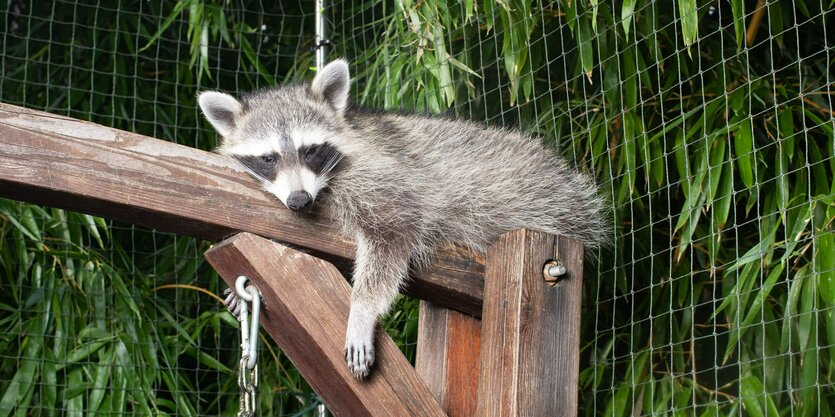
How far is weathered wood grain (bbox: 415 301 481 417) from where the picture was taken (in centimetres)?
249

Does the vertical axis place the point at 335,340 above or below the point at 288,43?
below

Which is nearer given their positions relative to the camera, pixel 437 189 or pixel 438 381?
pixel 438 381

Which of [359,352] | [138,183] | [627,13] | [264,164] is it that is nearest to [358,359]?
[359,352]

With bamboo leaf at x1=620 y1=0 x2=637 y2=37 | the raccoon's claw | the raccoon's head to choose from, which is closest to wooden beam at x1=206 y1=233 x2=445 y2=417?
the raccoon's claw

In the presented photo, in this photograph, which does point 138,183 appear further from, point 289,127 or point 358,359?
point 289,127

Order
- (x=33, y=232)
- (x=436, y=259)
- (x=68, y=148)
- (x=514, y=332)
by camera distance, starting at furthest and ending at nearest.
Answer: (x=33, y=232) < (x=436, y=259) < (x=514, y=332) < (x=68, y=148)

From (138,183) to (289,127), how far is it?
2.47 feet

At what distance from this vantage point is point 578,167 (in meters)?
3.39

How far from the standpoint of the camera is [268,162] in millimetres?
2732

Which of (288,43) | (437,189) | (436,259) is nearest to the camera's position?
(436,259)

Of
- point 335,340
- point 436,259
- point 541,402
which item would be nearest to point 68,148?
point 335,340

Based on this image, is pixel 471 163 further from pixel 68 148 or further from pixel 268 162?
pixel 68 148

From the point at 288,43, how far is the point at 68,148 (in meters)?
2.92

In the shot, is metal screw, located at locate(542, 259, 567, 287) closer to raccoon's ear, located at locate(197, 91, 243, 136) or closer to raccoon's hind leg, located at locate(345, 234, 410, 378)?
raccoon's hind leg, located at locate(345, 234, 410, 378)
